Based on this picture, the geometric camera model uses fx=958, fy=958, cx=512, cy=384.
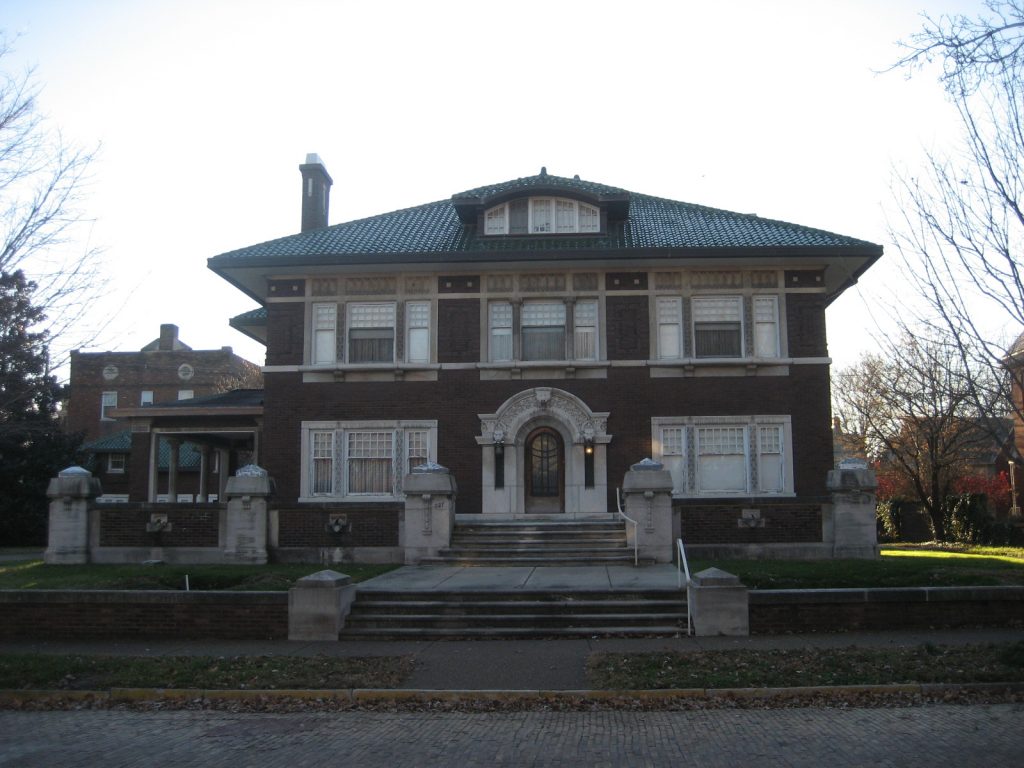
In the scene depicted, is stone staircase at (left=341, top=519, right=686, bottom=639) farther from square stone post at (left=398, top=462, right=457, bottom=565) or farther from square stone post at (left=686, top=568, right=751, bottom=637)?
square stone post at (left=398, top=462, right=457, bottom=565)

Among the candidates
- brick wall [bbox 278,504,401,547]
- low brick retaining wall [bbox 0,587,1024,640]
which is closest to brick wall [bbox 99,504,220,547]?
brick wall [bbox 278,504,401,547]

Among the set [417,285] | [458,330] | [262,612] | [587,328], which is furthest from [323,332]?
[262,612]

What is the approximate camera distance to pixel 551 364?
23672mm

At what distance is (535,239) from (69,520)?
13.0m

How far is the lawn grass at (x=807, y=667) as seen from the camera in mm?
9508

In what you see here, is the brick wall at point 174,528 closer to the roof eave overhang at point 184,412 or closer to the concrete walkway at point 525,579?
the roof eave overhang at point 184,412

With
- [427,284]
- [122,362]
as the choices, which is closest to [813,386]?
[427,284]

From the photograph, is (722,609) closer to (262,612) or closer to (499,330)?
(262,612)

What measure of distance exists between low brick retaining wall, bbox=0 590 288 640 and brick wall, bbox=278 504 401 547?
7.77 m

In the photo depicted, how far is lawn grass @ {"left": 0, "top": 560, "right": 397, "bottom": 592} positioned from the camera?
49.1ft

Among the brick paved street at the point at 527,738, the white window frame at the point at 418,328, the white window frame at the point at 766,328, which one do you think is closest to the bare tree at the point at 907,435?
the white window frame at the point at 766,328

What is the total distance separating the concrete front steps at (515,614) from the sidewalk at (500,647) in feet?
0.79

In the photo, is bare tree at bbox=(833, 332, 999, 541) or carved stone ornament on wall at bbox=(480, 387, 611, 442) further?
bare tree at bbox=(833, 332, 999, 541)

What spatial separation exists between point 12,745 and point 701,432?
17.9m
